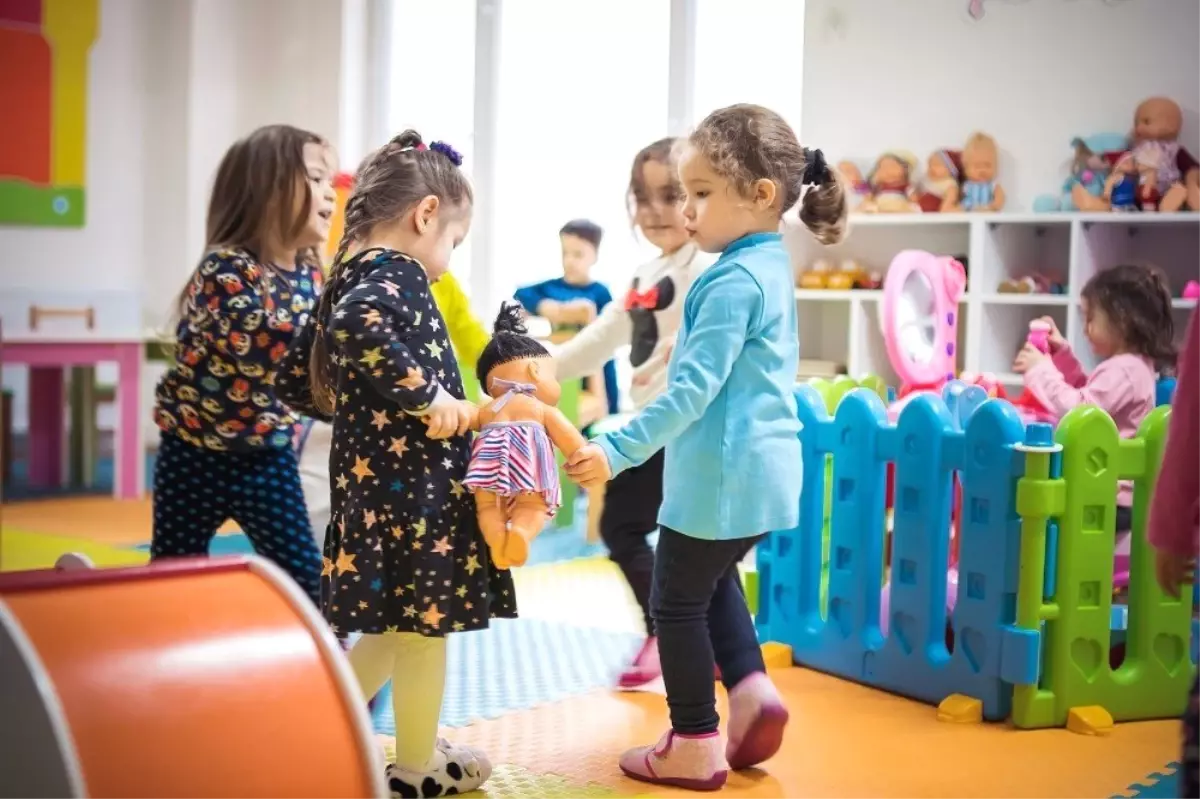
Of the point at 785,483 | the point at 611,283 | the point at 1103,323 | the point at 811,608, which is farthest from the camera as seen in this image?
the point at 611,283

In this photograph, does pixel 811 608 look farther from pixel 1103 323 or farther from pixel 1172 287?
pixel 1172 287

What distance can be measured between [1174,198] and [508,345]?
2952 mm

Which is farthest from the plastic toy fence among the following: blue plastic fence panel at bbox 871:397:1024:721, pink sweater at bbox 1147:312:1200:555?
pink sweater at bbox 1147:312:1200:555

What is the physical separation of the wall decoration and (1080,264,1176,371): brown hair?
14.9ft

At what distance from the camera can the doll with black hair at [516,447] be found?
1991 millimetres

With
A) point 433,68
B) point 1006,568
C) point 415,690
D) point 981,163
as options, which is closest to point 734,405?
point 415,690

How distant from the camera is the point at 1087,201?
4.51 metres

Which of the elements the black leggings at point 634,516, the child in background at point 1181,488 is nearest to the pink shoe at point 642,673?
the black leggings at point 634,516

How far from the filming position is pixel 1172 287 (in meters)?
4.56

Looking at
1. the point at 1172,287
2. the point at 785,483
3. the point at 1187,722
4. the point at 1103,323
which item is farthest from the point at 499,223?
the point at 1187,722

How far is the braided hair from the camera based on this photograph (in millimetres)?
2096

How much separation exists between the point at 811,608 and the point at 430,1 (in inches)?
182

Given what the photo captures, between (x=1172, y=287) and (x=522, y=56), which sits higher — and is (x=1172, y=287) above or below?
below

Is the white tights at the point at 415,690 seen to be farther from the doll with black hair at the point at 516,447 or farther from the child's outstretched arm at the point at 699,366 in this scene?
the child's outstretched arm at the point at 699,366
